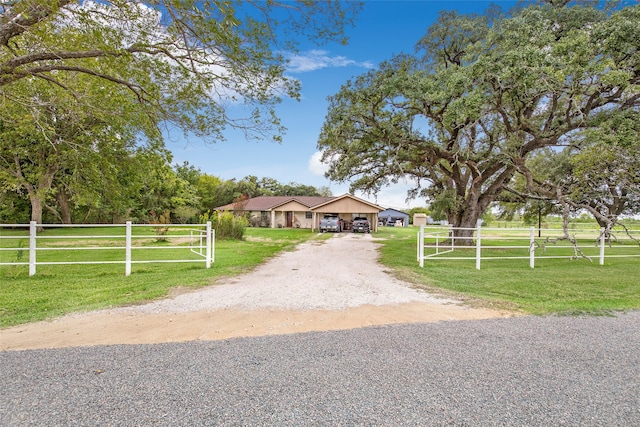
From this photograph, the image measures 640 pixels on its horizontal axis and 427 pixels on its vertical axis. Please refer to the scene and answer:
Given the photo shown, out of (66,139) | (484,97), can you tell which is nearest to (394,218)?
(484,97)

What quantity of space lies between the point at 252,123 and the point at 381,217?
49163 millimetres

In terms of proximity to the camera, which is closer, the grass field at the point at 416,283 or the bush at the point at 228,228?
the grass field at the point at 416,283

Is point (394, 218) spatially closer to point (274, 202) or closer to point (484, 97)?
point (274, 202)

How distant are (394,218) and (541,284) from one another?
158ft

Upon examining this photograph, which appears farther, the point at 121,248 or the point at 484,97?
the point at 484,97

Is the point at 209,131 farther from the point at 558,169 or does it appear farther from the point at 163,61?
the point at 558,169

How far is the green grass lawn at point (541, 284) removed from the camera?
5562 millimetres

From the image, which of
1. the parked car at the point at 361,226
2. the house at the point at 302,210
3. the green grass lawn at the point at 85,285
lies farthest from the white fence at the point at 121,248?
the house at the point at 302,210

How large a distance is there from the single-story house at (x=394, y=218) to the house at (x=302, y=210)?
60.9ft

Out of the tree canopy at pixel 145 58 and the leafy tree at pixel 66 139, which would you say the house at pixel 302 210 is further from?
the tree canopy at pixel 145 58

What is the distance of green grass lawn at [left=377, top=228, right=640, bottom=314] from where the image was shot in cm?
556

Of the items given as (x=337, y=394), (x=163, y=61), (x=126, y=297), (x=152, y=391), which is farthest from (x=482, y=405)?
(x=163, y=61)

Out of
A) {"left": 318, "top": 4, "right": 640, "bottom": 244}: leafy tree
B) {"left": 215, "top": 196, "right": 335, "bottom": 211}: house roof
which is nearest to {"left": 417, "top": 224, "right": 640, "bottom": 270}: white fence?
{"left": 318, "top": 4, "right": 640, "bottom": 244}: leafy tree

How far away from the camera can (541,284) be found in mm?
7340
